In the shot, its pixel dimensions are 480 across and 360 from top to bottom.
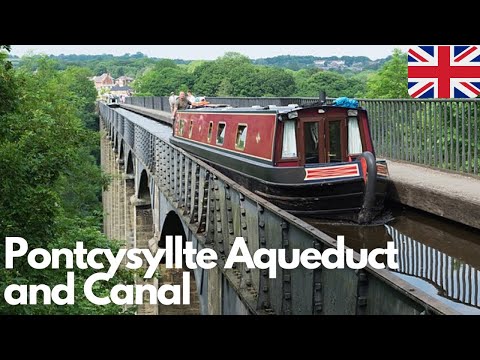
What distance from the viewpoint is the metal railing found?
11.3m

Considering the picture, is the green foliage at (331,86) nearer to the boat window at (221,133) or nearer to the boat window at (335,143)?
the boat window at (221,133)

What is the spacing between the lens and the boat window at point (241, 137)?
41.7ft

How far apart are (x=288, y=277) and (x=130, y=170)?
2640 cm

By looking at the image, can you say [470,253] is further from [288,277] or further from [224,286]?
[288,277]

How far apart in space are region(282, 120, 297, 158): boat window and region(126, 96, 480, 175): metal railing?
2345mm

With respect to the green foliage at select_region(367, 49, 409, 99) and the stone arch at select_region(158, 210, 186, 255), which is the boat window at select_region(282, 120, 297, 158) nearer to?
the stone arch at select_region(158, 210, 186, 255)

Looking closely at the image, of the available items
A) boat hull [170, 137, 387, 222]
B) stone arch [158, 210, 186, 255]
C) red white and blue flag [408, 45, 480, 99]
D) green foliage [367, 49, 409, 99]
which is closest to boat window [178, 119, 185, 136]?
stone arch [158, 210, 186, 255]

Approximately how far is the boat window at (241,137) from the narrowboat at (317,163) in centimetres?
39

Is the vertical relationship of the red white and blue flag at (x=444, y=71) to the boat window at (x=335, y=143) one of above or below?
above

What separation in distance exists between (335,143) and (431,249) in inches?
122

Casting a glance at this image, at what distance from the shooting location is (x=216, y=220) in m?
8.71

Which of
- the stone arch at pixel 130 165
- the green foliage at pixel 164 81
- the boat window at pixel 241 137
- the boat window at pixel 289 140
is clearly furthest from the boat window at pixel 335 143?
the green foliage at pixel 164 81
